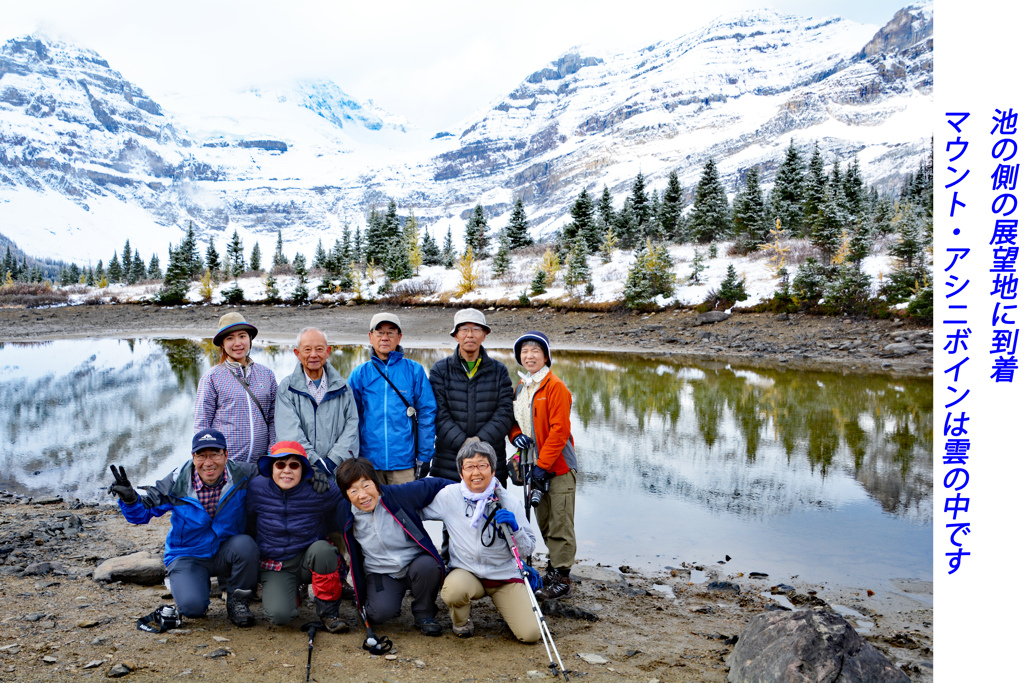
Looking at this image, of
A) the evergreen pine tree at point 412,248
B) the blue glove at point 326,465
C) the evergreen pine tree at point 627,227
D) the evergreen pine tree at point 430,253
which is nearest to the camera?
the blue glove at point 326,465

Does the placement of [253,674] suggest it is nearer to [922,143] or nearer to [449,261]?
[449,261]

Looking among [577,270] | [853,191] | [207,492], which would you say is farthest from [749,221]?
[207,492]

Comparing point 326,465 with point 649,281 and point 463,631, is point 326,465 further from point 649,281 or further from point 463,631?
point 649,281

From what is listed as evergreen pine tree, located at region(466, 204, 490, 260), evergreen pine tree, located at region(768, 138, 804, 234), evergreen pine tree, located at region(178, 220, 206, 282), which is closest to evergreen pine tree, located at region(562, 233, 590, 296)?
evergreen pine tree, located at region(768, 138, 804, 234)

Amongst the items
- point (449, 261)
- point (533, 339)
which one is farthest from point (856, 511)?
point (449, 261)

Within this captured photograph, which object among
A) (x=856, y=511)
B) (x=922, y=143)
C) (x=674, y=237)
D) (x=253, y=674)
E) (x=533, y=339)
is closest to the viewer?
(x=253, y=674)

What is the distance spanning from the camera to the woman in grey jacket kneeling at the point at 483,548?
401 cm

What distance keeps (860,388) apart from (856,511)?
30.0ft

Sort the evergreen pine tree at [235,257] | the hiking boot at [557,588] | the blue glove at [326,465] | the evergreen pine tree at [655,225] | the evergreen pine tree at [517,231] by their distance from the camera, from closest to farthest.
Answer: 1. the blue glove at [326,465]
2. the hiking boot at [557,588]
3. the evergreen pine tree at [655,225]
4. the evergreen pine tree at [517,231]
5. the evergreen pine tree at [235,257]

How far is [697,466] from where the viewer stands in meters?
8.98

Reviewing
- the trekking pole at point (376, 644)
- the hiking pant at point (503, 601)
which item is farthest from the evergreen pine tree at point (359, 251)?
the trekking pole at point (376, 644)

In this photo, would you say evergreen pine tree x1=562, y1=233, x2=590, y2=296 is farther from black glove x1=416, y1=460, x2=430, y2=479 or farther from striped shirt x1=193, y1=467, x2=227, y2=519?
striped shirt x1=193, y1=467, x2=227, y2=519

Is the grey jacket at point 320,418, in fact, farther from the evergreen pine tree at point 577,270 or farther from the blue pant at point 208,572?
the evergreen pine tree at point 577,270

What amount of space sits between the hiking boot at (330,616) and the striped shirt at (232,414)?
117 cm
